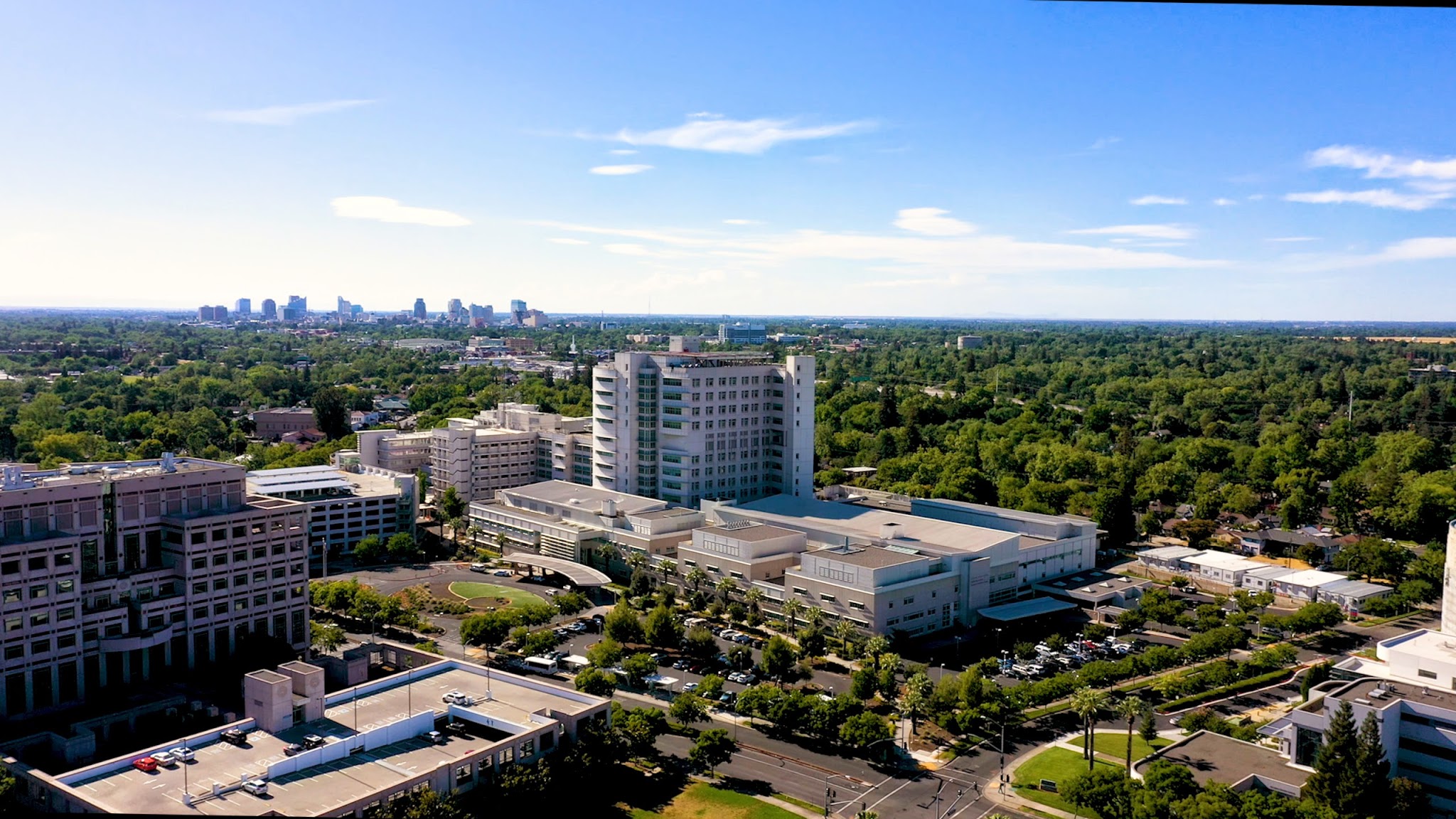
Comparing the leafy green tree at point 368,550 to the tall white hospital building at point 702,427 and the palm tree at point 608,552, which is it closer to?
the palm tree at point 608,552

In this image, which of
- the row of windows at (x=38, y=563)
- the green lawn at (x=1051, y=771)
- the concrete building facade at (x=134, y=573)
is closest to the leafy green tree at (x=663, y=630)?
the concrete building facade at (x=134, y=573)

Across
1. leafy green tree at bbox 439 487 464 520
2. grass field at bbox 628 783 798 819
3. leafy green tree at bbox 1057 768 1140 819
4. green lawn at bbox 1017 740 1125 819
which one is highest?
leafy green tree at bbox 439 487 464 520

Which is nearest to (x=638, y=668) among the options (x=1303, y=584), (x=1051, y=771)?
(x=1051, y=771)

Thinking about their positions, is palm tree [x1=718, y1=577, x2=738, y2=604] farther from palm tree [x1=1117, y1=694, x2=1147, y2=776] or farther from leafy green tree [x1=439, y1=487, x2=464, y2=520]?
leafy green tree [x1=439, y1=487, x2=464, y2=520]

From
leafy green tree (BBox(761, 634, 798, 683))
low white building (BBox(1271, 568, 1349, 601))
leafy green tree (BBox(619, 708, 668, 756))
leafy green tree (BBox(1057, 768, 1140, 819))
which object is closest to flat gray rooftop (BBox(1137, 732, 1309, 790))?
leafy green tree (BBox(1057, 768, 1140, 819))

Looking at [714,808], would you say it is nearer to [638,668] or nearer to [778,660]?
[638,668]

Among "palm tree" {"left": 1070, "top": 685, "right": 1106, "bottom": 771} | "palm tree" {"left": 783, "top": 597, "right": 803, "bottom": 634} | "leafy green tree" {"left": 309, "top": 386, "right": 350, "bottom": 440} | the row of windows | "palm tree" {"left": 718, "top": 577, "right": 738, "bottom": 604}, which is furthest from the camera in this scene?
"leafy green tree" {"left": 309, "top": 386, "right": 350, "bottom": 440}
